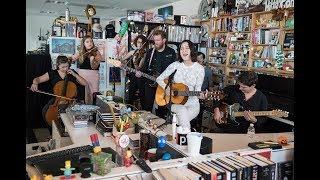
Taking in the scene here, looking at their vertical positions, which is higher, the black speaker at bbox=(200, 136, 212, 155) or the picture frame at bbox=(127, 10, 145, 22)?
the picture frame at bbox=(127, 10, 145, 22)

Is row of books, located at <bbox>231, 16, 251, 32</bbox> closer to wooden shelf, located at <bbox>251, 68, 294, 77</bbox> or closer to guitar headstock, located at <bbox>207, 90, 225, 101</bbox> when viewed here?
wooden shelf, located at <bbox>251, 68, 294, 77</bbox>

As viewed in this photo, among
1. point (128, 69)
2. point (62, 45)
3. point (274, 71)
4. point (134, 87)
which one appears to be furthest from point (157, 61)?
point (274, 71)

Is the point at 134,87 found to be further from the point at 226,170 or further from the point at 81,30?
the point at 226,170

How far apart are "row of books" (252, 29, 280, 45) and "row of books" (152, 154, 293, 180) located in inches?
175

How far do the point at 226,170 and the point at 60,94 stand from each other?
3750mm

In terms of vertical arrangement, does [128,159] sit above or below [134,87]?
below

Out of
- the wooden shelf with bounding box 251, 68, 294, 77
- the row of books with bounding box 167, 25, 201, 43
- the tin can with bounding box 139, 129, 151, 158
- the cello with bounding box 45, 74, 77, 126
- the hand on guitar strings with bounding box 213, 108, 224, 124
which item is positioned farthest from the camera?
the row of books with bounding box 167, 25, 201, 43

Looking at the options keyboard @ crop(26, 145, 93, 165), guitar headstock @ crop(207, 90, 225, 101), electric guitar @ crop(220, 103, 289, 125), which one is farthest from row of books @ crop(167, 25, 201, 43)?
keyboard @ crop(26, 145, 93, 165)

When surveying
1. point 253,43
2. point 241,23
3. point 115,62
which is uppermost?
point 241,23

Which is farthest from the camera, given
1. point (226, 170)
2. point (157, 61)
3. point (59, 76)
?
point (157, 61)

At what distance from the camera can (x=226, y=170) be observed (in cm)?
172

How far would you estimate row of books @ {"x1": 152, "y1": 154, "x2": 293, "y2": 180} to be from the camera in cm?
167

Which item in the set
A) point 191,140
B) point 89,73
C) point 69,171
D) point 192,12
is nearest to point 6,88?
point 69,171

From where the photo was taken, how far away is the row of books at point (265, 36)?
5945 millimetres
